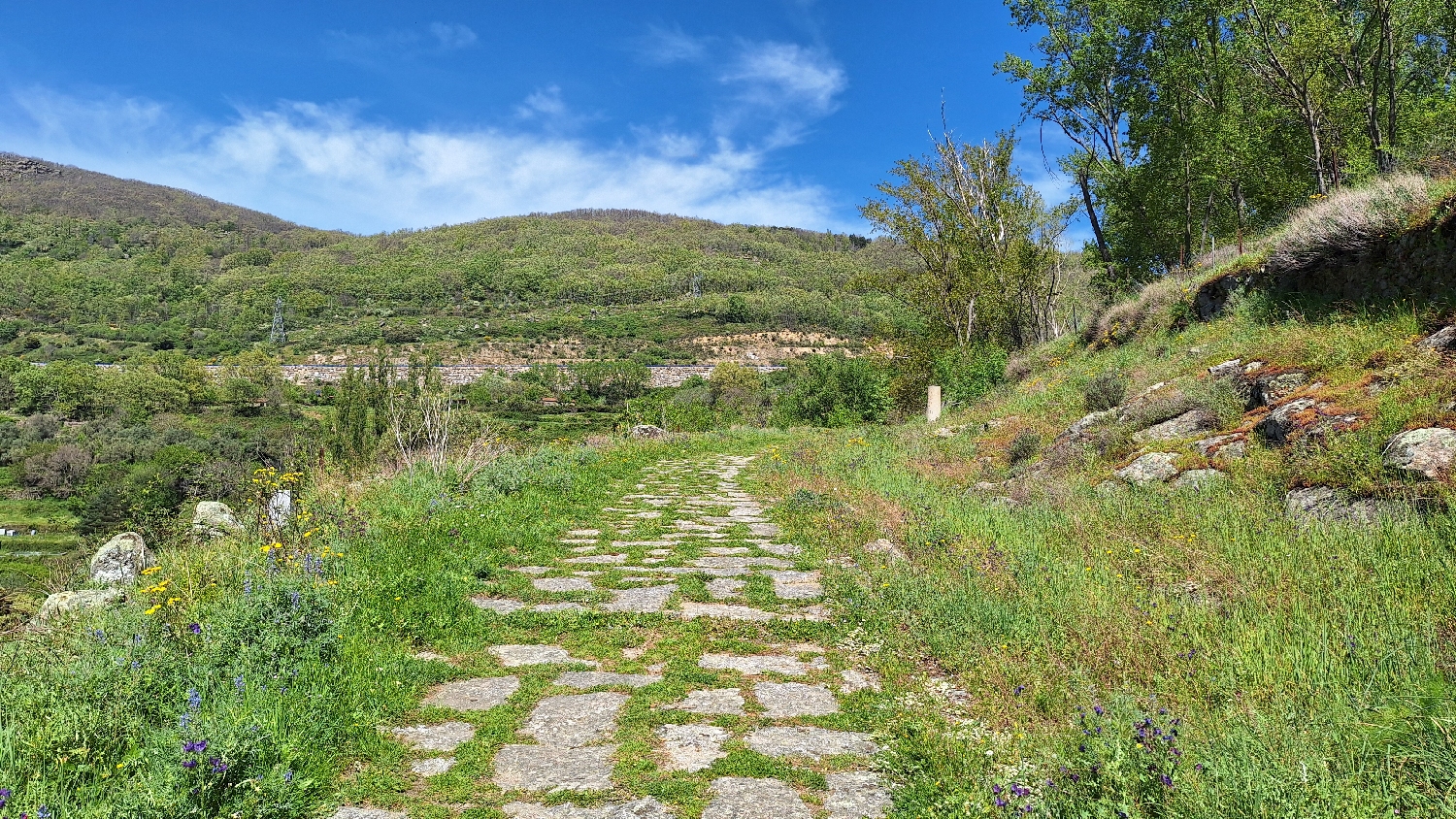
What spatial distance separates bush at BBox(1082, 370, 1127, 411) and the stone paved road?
250 inches

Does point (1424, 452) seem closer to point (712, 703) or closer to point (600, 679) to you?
point (712, 703)

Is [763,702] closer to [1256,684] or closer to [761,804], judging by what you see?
[761,804]

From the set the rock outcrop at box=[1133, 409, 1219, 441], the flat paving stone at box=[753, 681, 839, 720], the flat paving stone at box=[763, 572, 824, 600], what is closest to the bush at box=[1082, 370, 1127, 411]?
the rock outcrop at box=[1133, 409, 1219, 441]

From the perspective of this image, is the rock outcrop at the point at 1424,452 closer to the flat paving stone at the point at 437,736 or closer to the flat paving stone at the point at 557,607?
the flat paving stone at the point at 557,607

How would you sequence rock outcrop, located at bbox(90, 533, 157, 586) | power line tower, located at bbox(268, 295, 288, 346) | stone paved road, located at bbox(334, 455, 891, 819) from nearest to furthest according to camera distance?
stone paved road, located at bbox(334, 455, 891, 819) < rock outcrop, located at bbox(90, 533, 157, 586) < power line tower, located at bbox(268, 295, 288, 346)

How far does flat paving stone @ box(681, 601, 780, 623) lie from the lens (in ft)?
14.9

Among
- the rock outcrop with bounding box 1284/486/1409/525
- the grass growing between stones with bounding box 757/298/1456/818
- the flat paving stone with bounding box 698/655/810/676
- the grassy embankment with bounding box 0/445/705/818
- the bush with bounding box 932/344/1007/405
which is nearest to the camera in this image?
the grass growing between stones with bounding box 757/298/1456/818

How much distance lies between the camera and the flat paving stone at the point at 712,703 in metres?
3.21

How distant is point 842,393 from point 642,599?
18.1 meters

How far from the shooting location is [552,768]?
2.72 m

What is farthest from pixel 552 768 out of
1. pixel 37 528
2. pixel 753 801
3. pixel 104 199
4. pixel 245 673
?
pixel 104 199

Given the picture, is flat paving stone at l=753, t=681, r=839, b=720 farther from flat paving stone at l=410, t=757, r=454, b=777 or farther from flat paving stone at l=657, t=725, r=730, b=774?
flat paving stone at l=410, t=757, r=454, b=777

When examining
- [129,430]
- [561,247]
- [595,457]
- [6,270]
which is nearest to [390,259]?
[561,247]

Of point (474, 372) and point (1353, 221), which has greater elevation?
point (474, 372)
